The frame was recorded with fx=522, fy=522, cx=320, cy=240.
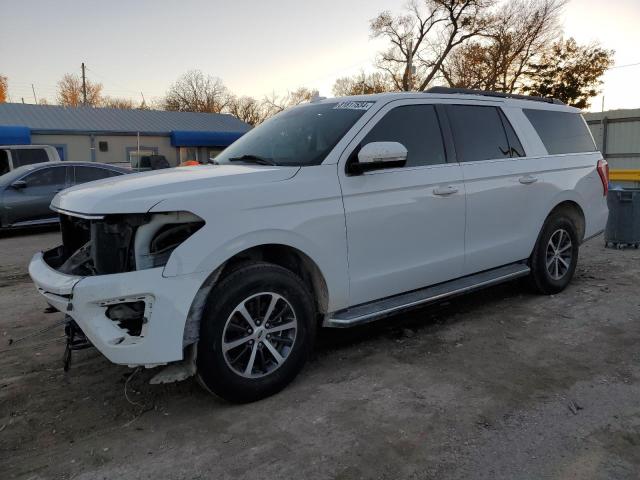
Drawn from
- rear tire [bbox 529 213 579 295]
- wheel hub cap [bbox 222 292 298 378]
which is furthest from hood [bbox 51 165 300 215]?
rear tire [bbox 529 213 579 295]

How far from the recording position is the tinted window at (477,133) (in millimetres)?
4430

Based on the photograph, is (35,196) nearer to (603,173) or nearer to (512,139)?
(512,139)

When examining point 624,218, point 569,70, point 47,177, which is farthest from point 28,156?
point 569,70

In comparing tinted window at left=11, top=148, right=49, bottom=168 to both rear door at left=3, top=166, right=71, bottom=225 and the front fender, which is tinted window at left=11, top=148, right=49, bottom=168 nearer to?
rear door at left=3, top=166, right=71, bottom=225

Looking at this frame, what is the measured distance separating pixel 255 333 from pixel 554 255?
3.61 m

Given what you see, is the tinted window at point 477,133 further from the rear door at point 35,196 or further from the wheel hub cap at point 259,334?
the rear door at point 35,196

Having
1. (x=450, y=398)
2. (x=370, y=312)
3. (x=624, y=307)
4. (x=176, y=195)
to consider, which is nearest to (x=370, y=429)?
(x=450, y=398)

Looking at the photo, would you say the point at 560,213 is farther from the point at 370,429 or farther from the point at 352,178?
the point at 370,429

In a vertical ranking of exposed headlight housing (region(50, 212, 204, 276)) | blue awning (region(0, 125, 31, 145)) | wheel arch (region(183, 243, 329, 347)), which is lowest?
wheel arch (region(183, 243, 329, 347))

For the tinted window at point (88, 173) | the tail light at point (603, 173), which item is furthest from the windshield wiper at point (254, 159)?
the tinted window at point (88, 173)

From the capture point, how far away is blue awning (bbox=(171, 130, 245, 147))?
100 ft

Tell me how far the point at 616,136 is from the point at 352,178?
16.6m

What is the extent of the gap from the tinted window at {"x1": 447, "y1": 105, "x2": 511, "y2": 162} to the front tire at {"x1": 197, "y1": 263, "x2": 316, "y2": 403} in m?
2.01

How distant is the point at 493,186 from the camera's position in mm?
4547
